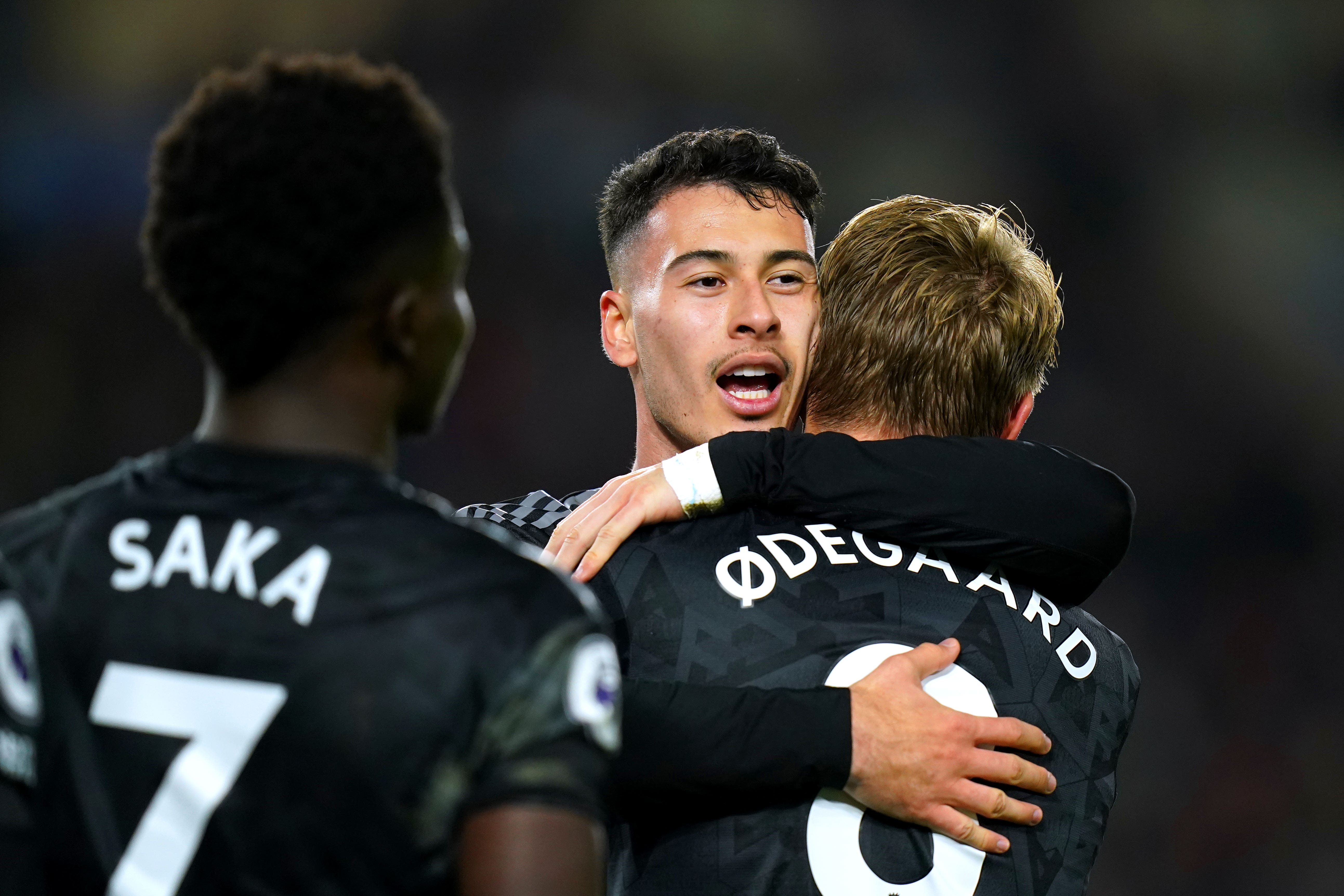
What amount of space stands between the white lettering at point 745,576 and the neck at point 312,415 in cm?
88

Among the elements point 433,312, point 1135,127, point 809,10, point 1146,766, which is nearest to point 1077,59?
point 1135,127

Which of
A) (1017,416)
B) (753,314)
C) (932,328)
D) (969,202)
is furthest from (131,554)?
(969,202)

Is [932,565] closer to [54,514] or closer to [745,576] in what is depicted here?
[745,576]

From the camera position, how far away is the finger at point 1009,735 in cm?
208

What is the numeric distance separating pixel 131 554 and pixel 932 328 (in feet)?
4.91

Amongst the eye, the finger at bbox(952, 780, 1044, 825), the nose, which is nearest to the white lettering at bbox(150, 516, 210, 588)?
the finger at bbox(952, 780, 1044, 825)

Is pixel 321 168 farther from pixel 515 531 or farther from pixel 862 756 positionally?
pixel 515 531

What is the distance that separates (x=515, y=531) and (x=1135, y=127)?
6.39 meters

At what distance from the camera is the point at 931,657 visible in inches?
82.4

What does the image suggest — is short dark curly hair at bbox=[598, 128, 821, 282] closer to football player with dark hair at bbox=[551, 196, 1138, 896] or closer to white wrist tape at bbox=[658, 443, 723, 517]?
football player with dark hair at bbox=[551, 196, 1138, 896]

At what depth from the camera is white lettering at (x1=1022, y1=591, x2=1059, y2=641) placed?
7.36ft

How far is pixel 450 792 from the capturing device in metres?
1.26

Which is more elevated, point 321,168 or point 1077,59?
point 1077,59

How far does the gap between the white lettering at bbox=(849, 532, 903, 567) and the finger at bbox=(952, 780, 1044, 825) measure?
38 cm
